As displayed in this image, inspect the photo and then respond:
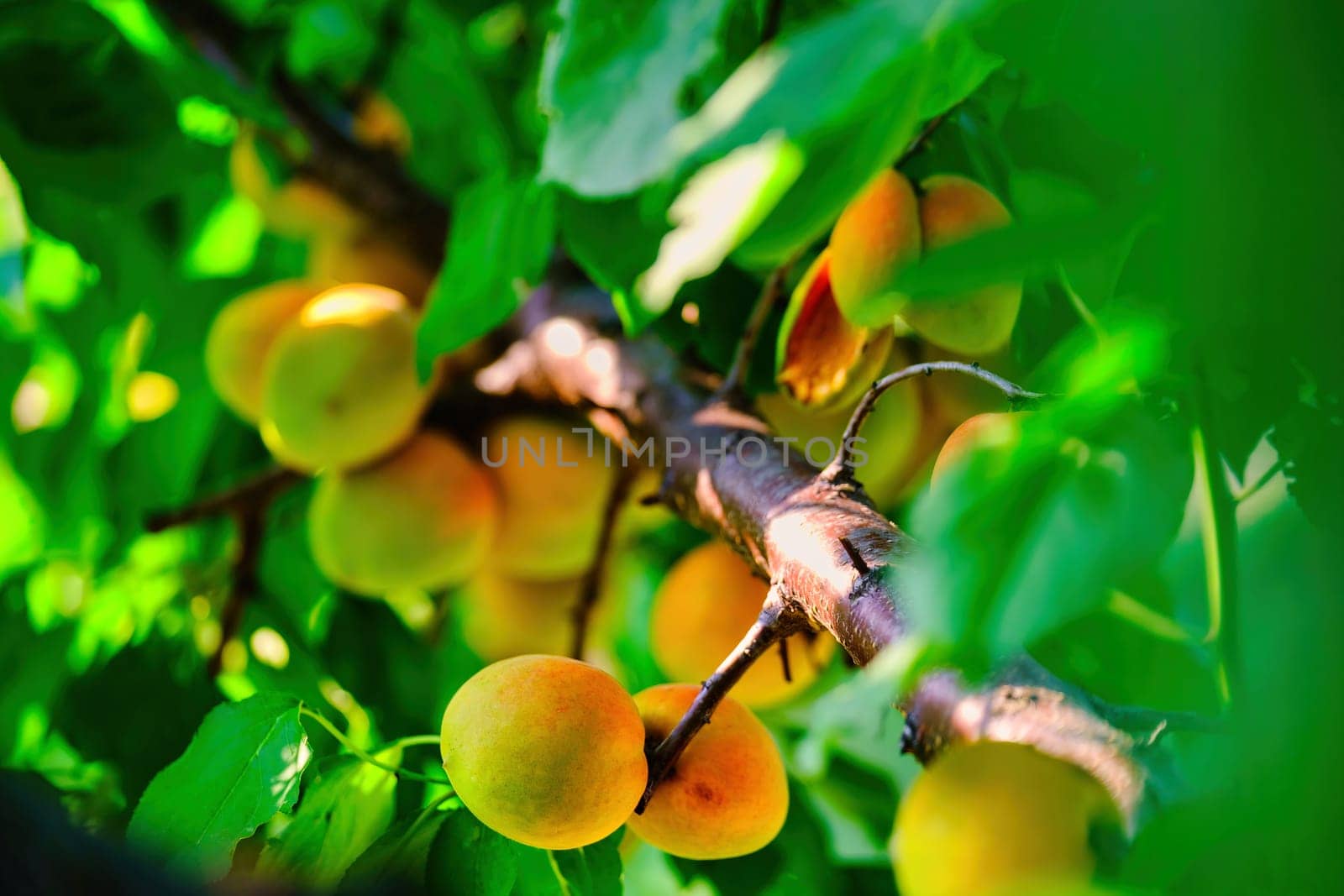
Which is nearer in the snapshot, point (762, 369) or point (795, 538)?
point (795, 538)

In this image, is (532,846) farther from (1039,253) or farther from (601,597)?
(601,597)

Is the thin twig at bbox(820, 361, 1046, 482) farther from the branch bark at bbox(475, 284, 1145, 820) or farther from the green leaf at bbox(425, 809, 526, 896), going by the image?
the green leaf at bbox(425, 809, 526, 896)

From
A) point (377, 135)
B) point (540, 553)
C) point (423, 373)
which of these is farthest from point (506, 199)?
point (377, 135)

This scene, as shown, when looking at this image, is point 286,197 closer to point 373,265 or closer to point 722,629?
point 373,265

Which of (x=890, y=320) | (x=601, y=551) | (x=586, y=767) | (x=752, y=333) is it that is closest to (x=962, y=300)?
(x=890, y=320)

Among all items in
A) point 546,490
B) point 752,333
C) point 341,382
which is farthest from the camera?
point 546,490

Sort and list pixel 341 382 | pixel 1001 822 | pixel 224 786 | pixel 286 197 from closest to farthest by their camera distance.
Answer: pixel 1001 822 → pixel 224 786 → pixel 341 382 → pixel 286 197

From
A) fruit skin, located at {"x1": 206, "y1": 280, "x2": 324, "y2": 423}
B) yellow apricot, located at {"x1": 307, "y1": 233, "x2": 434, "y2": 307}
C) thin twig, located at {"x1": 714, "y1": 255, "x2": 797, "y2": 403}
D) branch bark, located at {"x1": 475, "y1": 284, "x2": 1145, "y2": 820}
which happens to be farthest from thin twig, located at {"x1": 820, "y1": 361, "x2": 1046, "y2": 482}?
yellow apricot, located at {"x1": 307, "y1": 233, "x2": 434, "y2": 307}
